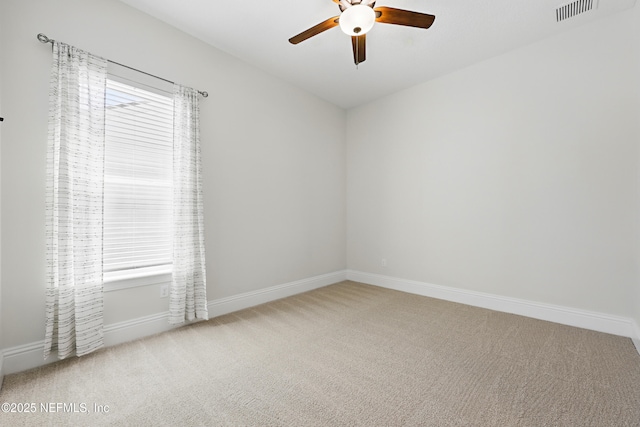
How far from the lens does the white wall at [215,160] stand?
1956 millimetres

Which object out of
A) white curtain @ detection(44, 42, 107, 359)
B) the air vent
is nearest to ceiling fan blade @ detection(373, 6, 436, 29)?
the air vent

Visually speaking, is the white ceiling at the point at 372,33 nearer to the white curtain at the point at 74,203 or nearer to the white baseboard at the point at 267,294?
the white curtain at the point at 74,203

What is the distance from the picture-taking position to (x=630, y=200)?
8.19 ft

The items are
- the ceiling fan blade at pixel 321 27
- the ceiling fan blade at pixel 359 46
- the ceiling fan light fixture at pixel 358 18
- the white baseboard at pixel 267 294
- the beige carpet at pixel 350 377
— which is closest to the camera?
the beige carpet at pixel 350 377

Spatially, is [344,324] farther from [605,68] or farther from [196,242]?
[605,68]

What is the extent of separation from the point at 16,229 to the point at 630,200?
4.97m

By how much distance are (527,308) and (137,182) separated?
416 cm

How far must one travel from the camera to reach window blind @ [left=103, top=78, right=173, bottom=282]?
238 cm

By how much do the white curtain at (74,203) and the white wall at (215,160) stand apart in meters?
0.10

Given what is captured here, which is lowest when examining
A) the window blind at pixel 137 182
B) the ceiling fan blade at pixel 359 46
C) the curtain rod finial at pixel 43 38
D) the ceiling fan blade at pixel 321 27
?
the window blind at pixel 137 182

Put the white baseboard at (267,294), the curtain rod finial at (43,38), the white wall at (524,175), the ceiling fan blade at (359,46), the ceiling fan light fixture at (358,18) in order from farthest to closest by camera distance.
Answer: the white baseboard at (267,294) < the white wall at (524,175) < the ceiling fan blade at (359,46) < the curtain rod finial at (43,38) < the ceiling fan light fixture at (358,18)

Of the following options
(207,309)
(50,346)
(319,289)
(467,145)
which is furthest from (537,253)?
(50,346)

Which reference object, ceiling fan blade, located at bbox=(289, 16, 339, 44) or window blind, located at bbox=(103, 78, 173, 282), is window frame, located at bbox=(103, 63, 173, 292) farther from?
ceiling fan blade, located at bbox=(289, 16, 339, 44)

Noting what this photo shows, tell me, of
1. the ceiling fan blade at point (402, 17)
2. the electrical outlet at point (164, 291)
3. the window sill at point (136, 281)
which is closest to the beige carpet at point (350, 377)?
the electrical outlet at point (164, 291)
